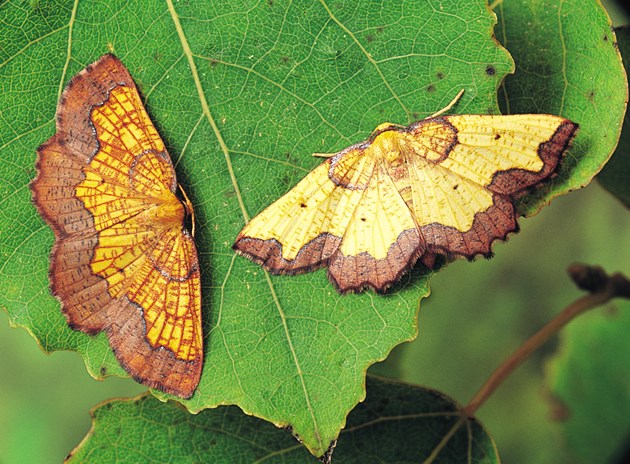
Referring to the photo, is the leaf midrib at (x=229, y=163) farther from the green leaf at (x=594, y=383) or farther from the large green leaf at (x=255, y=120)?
the green leaf at (x=594, y=383)

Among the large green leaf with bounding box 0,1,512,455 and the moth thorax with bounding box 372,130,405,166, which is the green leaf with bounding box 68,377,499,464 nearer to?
the large green leaf with bounding box 0,1,512,455

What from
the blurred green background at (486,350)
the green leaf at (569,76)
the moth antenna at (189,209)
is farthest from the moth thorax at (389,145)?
the blurred green background at (486,350)

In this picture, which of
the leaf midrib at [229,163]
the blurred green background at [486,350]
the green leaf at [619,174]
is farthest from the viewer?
the blurred green background at [486,350]

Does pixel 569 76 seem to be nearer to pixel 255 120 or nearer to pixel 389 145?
pixel 389 145

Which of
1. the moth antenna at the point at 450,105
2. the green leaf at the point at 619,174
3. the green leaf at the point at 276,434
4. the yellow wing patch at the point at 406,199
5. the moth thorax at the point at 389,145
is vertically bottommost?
the green leaf at the point at 276,434

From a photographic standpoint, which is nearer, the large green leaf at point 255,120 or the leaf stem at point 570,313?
the large green leaf at point 255,120

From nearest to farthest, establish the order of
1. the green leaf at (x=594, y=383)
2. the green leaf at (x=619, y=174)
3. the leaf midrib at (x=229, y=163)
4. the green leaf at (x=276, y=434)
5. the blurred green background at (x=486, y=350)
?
the leaf midrib at (x=229, y=163) < the green leaf at (x=276, y=434) < the green leaf at (x=619, y=174) < the green leaf at (x=594, y=383) < the blurred green background at (x=486, y=350)
